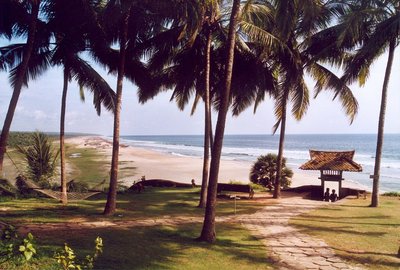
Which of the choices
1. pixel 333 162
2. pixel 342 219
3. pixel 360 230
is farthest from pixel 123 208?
pixel 333 162

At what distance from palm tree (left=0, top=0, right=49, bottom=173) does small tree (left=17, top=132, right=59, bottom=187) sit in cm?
424

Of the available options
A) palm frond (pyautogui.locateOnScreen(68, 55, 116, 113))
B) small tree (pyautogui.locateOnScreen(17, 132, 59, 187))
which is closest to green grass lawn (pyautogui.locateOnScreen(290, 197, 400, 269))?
palm frond (pyautogui.locateOnScreen(68, 55, 116, 113))

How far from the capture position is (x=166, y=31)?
13.6 meters

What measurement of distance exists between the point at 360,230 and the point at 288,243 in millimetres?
2650

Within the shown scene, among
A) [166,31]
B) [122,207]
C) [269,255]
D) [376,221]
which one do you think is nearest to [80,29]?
[166,31]

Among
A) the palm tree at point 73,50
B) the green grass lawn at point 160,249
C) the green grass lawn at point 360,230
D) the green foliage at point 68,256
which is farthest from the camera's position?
the palm tree at point 73,50

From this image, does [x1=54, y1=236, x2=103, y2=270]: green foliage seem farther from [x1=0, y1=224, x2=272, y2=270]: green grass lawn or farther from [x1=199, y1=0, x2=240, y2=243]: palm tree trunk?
[x1=199, y1=0, x2=240, y2=243]: palm tree trunk

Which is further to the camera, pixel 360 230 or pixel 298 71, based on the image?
pixel 298 71

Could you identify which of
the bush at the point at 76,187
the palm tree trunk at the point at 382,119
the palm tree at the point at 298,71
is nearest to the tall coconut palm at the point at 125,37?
the palm tree at the point at 298,71

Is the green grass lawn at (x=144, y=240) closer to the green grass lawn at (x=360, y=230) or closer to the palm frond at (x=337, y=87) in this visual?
the green grass lawn at (x=360, y=230)

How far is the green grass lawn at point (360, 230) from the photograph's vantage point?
7.98m

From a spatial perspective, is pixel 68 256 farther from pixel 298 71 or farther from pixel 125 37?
pixel 298 71

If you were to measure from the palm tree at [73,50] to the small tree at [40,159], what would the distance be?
154 inches

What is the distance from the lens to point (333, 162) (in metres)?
16.7
